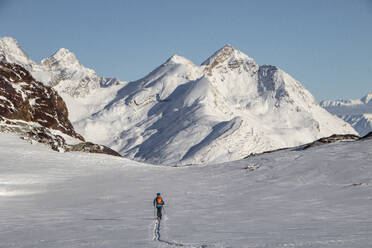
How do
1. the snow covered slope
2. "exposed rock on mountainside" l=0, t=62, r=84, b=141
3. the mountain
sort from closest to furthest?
the snow covered slope, the mountain, "exposed rock on mountainside" l=0, t=62, r=84, b=141

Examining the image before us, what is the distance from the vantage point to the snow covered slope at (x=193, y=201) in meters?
18.9

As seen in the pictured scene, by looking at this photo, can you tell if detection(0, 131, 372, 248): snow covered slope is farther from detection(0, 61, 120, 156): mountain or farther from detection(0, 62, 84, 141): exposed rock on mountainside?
detection(0, 62, 84, 141): exposed rock on mountainside

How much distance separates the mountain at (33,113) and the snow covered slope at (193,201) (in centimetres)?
1004

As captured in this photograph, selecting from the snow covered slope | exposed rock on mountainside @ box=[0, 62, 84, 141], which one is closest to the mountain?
exposed rock on mountainside @ box=[0, 62, 84, 141]

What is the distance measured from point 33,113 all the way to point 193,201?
55346mm

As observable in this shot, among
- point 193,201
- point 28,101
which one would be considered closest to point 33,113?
point 28,101

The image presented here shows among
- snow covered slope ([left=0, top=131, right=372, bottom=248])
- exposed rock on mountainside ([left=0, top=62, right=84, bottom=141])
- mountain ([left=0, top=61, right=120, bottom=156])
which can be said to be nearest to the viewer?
snow covered slope ([left=0, top=131, right=372, bottom=248])

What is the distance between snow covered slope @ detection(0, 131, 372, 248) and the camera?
18.9m

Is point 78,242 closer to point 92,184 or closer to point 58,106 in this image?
point 92,184

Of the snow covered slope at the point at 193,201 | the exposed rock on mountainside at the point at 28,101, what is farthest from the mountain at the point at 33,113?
the snow covered slope at the point at 193,201

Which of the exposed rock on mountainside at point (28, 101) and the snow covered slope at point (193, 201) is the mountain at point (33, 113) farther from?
the snow covered slope at point (193, 201)

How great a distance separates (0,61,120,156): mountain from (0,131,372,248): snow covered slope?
32.9 ft

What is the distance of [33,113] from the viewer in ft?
263

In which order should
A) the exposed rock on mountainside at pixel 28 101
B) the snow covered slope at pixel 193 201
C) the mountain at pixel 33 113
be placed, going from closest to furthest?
the snow covered slope at pixel 193 201 < the mountain at pixel 33 113 < the exposed rock on mountainside at pixel 28 101
